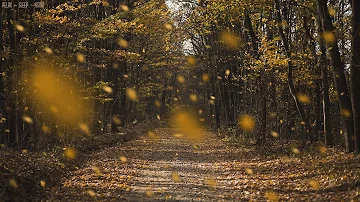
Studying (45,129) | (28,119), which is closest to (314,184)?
Answer: (28,119)

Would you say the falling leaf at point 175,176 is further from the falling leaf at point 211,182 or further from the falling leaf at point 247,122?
the falling leaf at point 247,122

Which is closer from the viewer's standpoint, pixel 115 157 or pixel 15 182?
pixel 15 182

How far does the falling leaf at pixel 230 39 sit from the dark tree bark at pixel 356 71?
15.5 m

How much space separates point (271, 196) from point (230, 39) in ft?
63.4

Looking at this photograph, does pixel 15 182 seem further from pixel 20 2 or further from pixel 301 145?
pixel 301 145

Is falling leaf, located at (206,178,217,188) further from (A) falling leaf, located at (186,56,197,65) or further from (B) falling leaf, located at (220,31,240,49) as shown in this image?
(A) falling leaf, located at (186,56,197,65)

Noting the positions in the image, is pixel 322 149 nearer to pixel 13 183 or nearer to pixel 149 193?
pixel 149 193

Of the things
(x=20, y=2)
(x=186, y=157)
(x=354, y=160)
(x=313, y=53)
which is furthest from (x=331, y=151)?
(x=20, y=2)

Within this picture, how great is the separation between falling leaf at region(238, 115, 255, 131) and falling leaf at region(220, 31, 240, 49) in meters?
4.72

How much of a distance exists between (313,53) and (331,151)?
462cm

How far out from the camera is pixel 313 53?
58.5 ft

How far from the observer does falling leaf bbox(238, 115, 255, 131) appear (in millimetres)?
24328

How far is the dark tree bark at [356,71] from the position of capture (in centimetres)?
1207

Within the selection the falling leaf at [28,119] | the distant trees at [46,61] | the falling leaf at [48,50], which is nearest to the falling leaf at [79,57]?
the distant trees at [46,61]
